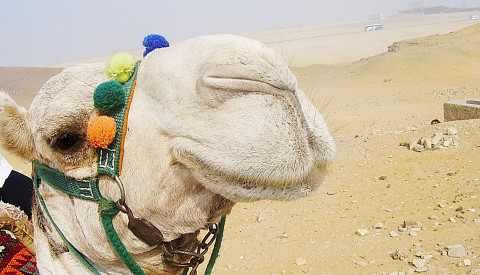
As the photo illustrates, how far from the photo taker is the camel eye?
1573mm

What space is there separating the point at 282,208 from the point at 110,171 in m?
4.19

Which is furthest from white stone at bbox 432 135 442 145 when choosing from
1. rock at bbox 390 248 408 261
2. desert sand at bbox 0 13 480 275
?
rock at bbox 390 248 408 261

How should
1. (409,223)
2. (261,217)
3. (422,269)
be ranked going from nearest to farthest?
1. (422,269)
2. (409,223)
3. (261,217)

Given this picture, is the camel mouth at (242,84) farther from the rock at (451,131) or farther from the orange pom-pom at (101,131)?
the rock at (451,131)

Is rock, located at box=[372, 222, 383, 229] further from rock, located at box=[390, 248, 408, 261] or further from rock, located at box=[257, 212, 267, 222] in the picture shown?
rock, located at box=[257, 212, 267, 222]

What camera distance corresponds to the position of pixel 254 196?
1381 mm

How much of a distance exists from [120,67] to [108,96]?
15 cm

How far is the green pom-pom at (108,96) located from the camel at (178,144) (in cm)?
7

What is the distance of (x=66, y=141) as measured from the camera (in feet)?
5.19

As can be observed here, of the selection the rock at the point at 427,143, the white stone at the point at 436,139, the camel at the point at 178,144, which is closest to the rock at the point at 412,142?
the rock at the point at 427,143

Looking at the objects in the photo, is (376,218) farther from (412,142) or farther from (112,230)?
(112,230)

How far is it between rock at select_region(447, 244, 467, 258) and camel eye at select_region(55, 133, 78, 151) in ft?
11.0

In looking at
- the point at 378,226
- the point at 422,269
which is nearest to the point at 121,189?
the point at 422,269

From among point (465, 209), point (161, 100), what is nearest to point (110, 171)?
point (161, 100)
